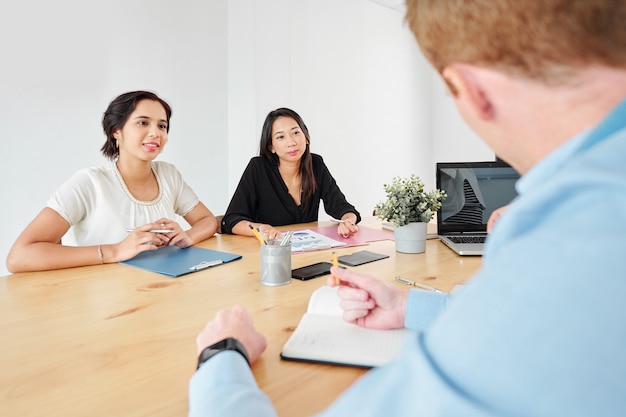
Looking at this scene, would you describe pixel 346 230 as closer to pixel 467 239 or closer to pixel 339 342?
pixel 467 239

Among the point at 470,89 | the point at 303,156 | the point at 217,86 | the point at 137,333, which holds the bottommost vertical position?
the point at 137,333

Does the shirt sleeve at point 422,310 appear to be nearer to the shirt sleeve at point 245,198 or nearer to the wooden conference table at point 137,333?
the wooden conference table at point 137,333

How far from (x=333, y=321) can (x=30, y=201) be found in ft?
8.50

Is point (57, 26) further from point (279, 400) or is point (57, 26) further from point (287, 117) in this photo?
point (279, 400)

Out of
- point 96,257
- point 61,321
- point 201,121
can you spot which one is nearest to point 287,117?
point 201,121

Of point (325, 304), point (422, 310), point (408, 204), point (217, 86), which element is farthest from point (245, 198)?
point (422, 310)

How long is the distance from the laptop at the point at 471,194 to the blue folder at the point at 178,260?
867mm

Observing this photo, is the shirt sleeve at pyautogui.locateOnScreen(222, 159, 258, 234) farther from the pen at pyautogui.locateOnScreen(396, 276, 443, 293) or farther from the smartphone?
the pen at pyautogui.locateOnScreen(396, 276, 443, 293)

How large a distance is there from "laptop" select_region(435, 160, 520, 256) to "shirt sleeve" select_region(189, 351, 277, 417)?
4.17 ft

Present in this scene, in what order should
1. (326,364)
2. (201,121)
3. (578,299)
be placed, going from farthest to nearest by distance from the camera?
(201,121), (326,364), (578,299)

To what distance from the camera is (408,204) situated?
155cm

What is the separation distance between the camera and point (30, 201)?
9.08 feet

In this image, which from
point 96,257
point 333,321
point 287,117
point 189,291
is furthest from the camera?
point 287,117

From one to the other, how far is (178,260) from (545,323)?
132cm
